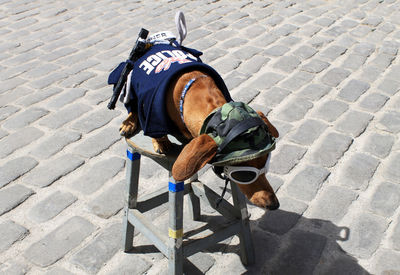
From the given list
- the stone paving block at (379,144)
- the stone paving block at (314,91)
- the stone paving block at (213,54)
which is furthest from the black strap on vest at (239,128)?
the stone paving block at (213,54)

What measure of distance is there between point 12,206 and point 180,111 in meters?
1.94

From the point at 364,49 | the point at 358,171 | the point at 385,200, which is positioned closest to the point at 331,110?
the point at 358,171

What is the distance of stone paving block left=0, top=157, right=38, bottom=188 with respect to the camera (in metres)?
4.39

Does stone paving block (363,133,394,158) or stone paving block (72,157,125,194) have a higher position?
stone paving block (72,157,125,194)

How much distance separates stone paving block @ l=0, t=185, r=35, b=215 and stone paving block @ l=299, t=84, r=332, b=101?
3057 mm

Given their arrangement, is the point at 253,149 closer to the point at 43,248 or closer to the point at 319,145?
the point at 43,248

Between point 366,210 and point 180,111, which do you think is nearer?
point 180,111

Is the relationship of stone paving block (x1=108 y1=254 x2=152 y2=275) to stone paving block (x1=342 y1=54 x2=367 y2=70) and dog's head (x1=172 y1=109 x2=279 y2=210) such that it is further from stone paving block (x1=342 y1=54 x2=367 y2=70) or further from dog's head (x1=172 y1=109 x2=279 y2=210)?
stone paving block (x1=342 y1=54 x2=367 y2=70)

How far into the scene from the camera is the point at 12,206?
13.4ft

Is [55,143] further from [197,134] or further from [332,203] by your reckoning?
[332,203]

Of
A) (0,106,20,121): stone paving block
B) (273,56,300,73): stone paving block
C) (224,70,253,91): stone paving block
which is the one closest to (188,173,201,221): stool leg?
(224,70,253,91): stone paving block

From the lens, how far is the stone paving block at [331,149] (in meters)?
4.61

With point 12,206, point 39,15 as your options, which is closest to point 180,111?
point 12,206

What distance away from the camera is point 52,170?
4508 mm
